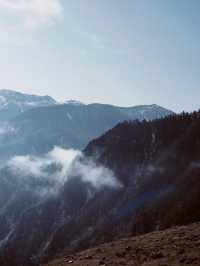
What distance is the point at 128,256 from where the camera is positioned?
41.0 m

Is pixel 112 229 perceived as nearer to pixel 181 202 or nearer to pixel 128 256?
pixel 181 202

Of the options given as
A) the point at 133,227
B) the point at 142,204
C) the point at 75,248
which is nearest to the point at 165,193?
the point at 142,204

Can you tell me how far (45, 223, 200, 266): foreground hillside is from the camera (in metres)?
36.0

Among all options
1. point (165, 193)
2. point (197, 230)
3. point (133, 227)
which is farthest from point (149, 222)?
point (197, 230)

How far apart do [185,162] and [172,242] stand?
158765 millimetres

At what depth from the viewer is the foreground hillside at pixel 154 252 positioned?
36000mm

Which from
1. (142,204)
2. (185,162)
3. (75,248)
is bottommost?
(75,248)

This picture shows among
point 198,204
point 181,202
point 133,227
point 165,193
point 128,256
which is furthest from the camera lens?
point 165,193

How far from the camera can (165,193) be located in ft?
600

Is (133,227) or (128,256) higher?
(128,256)

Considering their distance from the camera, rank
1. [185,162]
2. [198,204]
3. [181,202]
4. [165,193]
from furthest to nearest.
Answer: [185,162] → [165,193] → [181,202] → [198,204]

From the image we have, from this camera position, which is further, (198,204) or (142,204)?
(142,204)

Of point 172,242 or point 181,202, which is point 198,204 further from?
point 172,242

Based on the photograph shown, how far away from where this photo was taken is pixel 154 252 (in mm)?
39531
